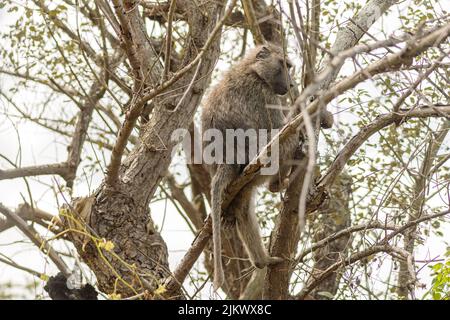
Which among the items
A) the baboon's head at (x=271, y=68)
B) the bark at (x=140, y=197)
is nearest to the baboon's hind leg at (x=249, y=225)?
the bark at (x=140, y=197)

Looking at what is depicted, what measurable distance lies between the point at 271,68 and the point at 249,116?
703mm

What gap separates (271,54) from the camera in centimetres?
810

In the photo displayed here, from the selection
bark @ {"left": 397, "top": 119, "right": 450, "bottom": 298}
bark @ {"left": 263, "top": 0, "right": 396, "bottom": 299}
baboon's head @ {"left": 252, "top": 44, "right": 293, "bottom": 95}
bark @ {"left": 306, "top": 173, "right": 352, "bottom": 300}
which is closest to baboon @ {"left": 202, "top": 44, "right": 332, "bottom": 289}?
baboon's head @ {"left": 252, "top": 44, "right": 293, "bottom": 95}

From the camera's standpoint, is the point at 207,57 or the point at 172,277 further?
the point at 207,57

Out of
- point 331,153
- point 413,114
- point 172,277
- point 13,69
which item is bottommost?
point 172,277

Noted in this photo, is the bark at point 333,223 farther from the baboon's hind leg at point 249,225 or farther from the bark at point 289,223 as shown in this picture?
the bark at point 289,223

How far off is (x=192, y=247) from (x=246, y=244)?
2.78ft

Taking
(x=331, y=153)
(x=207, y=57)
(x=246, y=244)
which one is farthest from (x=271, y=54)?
(x=246, y=244)

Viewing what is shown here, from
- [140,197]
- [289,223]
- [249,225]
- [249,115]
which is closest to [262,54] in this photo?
[249,115]

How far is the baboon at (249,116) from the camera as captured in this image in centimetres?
715

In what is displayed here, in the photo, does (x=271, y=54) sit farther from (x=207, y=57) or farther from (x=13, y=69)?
(x=13, y=69)

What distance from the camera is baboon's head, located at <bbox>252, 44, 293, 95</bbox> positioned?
7844 mm

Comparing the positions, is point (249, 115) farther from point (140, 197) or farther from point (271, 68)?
point (140, 197)

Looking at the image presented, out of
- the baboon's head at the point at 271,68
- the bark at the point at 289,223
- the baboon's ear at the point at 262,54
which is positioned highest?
the baboon's ear at the point at 262,54
